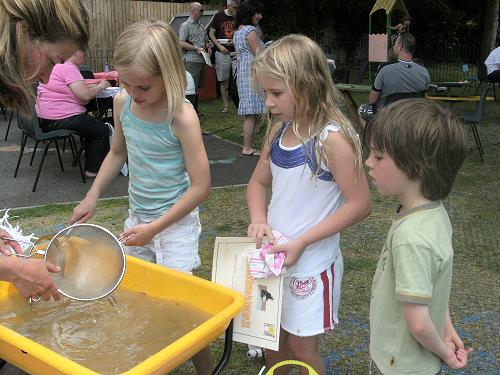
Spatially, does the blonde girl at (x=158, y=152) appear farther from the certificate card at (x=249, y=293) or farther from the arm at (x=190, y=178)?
the certificate card at (x=249, y=293)

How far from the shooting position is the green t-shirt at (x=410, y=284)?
1.28 m

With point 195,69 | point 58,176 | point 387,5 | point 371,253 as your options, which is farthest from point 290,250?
point 387,5

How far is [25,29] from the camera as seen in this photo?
1.34 metres

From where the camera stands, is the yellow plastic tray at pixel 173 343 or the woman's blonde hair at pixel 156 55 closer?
Result: the yellow plastic tray at pixel 173 343

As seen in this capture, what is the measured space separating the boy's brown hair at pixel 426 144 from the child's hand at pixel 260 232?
495 millimetres

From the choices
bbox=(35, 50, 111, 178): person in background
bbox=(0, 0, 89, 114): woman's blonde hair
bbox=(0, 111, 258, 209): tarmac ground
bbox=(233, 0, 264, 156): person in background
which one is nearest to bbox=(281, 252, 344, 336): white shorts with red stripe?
bbox=(0, 0, 89, 114): woman's blonde hair

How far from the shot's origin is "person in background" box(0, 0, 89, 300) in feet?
4.33

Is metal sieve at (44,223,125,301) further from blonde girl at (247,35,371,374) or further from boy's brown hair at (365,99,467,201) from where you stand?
boy's brown hair at (365,99,467,201)

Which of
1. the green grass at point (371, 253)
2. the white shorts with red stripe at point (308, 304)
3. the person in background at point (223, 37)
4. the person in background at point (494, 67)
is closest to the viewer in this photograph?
the white shorts with red stripe at point (308, 304)

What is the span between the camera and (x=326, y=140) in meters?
1.65

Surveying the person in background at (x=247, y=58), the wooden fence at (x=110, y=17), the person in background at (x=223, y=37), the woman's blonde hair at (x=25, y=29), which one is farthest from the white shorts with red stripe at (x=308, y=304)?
the wooden fence at (x=110, y=17)

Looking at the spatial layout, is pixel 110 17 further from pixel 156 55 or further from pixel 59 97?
pixel 156 55

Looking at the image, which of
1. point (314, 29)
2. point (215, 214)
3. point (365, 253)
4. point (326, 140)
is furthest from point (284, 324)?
point (314, 29)

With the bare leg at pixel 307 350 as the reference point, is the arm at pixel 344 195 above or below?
above
